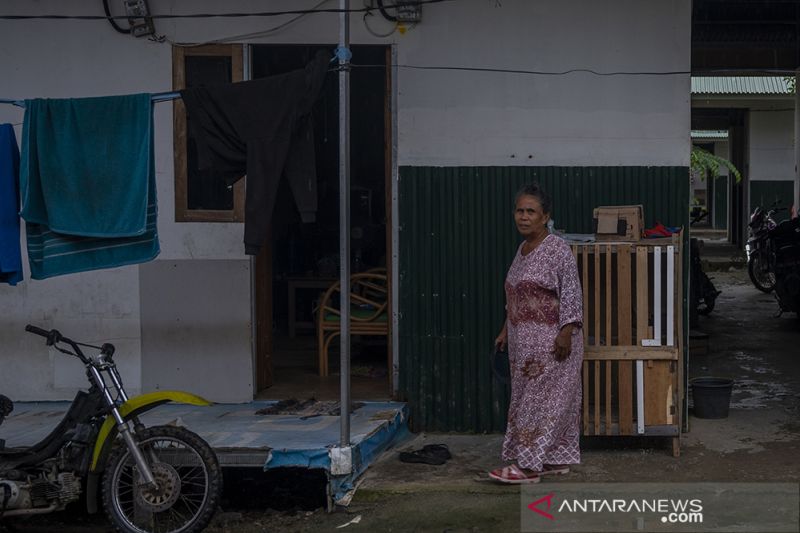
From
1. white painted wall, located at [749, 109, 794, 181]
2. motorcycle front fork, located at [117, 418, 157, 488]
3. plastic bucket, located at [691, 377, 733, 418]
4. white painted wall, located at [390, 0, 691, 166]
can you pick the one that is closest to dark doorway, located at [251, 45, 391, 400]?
white painted wall, located at [390, 0, 691, 166]

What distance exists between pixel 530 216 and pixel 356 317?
8.80 ft

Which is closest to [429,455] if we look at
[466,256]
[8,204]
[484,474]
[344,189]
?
[484,474]

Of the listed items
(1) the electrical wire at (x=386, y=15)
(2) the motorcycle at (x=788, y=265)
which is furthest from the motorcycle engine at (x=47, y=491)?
(2) the motorcycle at (x=788, y=265)

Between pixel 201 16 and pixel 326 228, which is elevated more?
pixel 201 16

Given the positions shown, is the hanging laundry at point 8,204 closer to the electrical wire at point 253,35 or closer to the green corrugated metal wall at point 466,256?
the electrical wire at point 253,35

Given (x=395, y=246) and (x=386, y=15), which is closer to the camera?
(x=386, y=15)

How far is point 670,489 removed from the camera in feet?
19.6

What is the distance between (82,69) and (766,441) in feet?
18.1

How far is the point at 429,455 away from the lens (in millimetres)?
6645

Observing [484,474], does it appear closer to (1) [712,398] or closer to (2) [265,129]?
(1) [712,398]

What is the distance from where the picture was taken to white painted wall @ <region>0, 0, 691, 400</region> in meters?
7.12

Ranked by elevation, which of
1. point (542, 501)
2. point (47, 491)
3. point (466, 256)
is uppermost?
point (466, 256)

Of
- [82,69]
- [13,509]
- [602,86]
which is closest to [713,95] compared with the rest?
[602,86]

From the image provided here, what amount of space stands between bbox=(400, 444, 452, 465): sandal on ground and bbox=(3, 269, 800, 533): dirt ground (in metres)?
0.05
